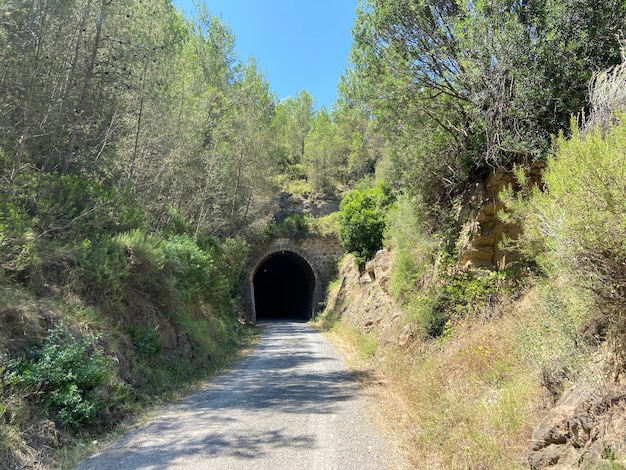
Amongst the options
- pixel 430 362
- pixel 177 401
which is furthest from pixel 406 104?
pixel 177 401

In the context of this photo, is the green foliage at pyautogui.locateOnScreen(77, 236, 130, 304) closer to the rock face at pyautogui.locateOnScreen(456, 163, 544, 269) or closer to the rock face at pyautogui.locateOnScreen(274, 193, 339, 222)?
the rock face at pyautogui.locateOnScreen(456, 163, 544, 269)

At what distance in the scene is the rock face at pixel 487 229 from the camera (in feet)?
24.3

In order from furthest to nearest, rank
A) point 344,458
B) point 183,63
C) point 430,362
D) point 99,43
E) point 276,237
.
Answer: point 276,237, point 183,63, point 99,43, point 430,362, point 344,458

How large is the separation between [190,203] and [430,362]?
41.7ft

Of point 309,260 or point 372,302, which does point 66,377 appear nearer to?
point 372,302

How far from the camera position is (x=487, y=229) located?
777 centimetres

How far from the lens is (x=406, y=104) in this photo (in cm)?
830

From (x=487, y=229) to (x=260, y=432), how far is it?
558 cm

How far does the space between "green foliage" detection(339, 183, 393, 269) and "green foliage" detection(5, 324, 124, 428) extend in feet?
44.5

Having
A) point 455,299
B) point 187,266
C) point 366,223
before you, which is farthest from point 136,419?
point 366,223

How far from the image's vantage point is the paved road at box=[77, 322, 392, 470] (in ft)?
14.2

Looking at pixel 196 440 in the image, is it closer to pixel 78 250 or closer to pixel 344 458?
pixel 344 458

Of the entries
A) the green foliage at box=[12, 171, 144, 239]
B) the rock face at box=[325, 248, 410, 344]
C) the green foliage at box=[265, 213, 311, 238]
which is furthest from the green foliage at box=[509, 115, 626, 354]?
the green foliage at box=[265, 213, 311, 238]

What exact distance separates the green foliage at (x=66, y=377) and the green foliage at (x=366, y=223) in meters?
13.5
